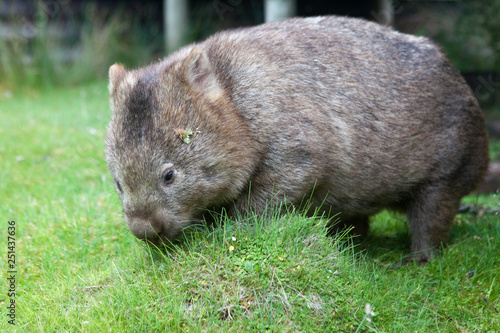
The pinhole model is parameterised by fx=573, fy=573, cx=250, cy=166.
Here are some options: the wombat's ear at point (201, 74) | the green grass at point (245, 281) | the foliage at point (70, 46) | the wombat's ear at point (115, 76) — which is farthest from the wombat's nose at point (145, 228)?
the foliage at point (70, 46)

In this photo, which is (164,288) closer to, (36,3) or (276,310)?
(276,310)

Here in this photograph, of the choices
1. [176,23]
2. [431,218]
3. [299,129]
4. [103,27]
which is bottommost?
[103,27]

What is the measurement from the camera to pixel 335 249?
139 inches

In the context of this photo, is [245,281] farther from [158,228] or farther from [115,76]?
[115,76]

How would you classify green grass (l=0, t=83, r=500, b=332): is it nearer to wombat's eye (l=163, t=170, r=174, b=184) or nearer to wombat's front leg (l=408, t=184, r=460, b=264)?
wombat's front leg (l=408, t=184, r=460, b=264)

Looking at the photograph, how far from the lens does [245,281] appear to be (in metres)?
3.25

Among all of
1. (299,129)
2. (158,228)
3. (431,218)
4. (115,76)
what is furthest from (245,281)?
(431,218)

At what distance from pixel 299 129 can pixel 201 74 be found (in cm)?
72

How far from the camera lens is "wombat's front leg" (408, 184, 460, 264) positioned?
439 centimetres

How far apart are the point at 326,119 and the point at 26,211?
278cm

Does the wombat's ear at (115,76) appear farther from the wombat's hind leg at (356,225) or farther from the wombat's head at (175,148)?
the wombat's hind leg at (356,225)

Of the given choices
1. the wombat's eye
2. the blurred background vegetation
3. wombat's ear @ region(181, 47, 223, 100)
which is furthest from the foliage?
the wombat's eye

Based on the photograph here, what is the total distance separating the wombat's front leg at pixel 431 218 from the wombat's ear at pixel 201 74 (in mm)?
1833

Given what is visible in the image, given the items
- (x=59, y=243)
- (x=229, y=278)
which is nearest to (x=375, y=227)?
(x=229, y=278)
